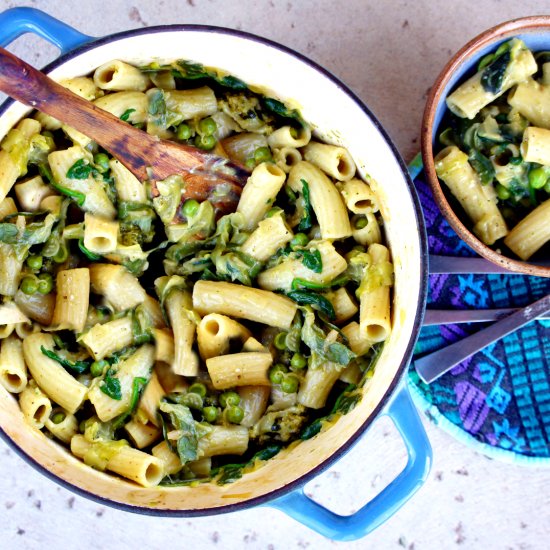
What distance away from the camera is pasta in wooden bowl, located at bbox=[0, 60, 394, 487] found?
1.53 metres

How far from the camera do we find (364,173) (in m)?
1.60

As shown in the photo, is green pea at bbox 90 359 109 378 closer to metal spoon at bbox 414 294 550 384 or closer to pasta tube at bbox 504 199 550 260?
metal spoon at bbox 414 294 550 384

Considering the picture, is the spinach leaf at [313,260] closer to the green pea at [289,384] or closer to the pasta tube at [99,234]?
the green pea at [289,384]

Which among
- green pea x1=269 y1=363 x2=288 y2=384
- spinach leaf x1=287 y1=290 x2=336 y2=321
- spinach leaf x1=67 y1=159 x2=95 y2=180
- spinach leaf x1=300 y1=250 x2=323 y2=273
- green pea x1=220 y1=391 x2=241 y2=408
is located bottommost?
green pea x1=220 y1=391 x2=241 y2=408

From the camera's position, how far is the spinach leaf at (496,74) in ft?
5.29

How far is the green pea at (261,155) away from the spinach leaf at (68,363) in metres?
0.53

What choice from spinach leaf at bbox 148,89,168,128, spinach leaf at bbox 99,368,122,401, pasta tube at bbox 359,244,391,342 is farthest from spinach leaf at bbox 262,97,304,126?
spinach leaf at bbox 99,368,122,401

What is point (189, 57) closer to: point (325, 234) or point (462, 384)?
point (325, 234)

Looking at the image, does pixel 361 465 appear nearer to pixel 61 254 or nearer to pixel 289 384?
pixel 289 384

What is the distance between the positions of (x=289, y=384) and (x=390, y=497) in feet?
0.94

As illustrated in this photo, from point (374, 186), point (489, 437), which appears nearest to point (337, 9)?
point (374, 186)

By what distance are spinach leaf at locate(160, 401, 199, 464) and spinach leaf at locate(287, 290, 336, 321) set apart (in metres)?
0.31

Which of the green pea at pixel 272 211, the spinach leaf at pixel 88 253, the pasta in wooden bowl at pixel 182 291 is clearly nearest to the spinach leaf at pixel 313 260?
the pasta in wooden bowl at pixel 182 291

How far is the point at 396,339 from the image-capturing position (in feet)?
4.88
